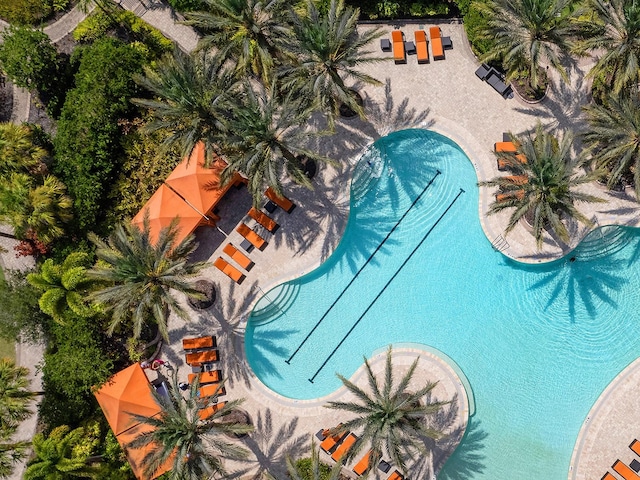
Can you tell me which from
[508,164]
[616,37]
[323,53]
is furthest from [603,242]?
[323,53]

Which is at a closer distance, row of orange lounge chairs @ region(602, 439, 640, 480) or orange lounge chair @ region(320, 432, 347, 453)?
row of orange lounge chairs @ region(602, 439, 640, 480)

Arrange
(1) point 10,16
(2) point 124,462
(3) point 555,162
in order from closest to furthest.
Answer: (3) point 555,162 < (2) point 124,462 < (1) point 10,16

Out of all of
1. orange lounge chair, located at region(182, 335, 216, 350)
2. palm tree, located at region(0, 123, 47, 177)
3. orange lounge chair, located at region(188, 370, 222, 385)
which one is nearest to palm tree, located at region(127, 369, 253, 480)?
orange lounge chair, located at region(188, 370, 222, 385)

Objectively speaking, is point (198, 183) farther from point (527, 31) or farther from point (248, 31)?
point (527, 31)

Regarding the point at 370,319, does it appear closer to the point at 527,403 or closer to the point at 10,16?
the point at 527,403

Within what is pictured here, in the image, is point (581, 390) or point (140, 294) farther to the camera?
point (581, 390)

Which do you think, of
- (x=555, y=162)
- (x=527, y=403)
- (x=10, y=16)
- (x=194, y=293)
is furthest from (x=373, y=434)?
(x=10, y=16)

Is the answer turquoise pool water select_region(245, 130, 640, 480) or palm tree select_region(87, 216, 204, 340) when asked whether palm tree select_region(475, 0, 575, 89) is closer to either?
turquoise pool water select_region(245, 130, 640, 480)
